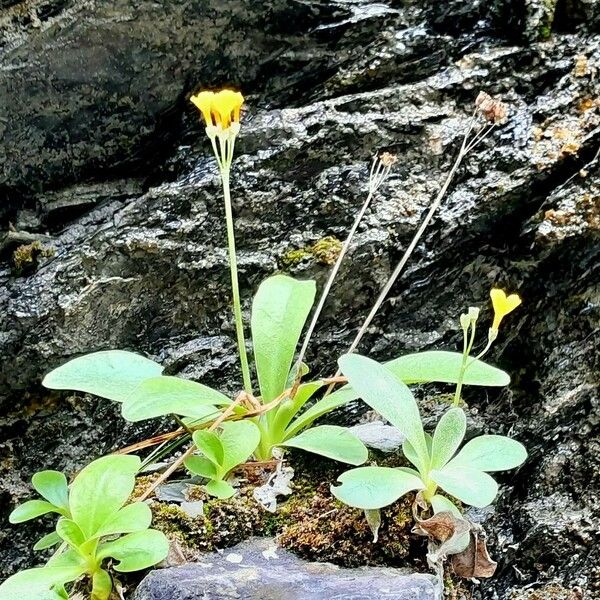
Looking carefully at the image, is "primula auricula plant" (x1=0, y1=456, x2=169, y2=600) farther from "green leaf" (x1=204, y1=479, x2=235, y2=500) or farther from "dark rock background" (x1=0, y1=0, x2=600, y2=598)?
"dark rock background" (x1=0, y1=0, x2=600, y2=598)

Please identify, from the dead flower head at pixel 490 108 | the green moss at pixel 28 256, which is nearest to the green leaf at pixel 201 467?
the green moss at pixel 28 256

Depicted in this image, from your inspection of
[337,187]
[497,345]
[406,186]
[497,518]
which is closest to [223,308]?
[337,187]

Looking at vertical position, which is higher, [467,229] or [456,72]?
[456,72]

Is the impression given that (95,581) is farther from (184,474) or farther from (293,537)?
(184,474)

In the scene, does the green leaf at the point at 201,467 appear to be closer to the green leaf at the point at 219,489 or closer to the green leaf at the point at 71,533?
the green leaf at the point at 219,489

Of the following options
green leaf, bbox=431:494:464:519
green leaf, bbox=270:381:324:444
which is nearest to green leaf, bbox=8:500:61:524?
green leaf, bbox=270:381:324:444

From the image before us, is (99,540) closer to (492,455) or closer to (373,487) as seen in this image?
(373,487)
